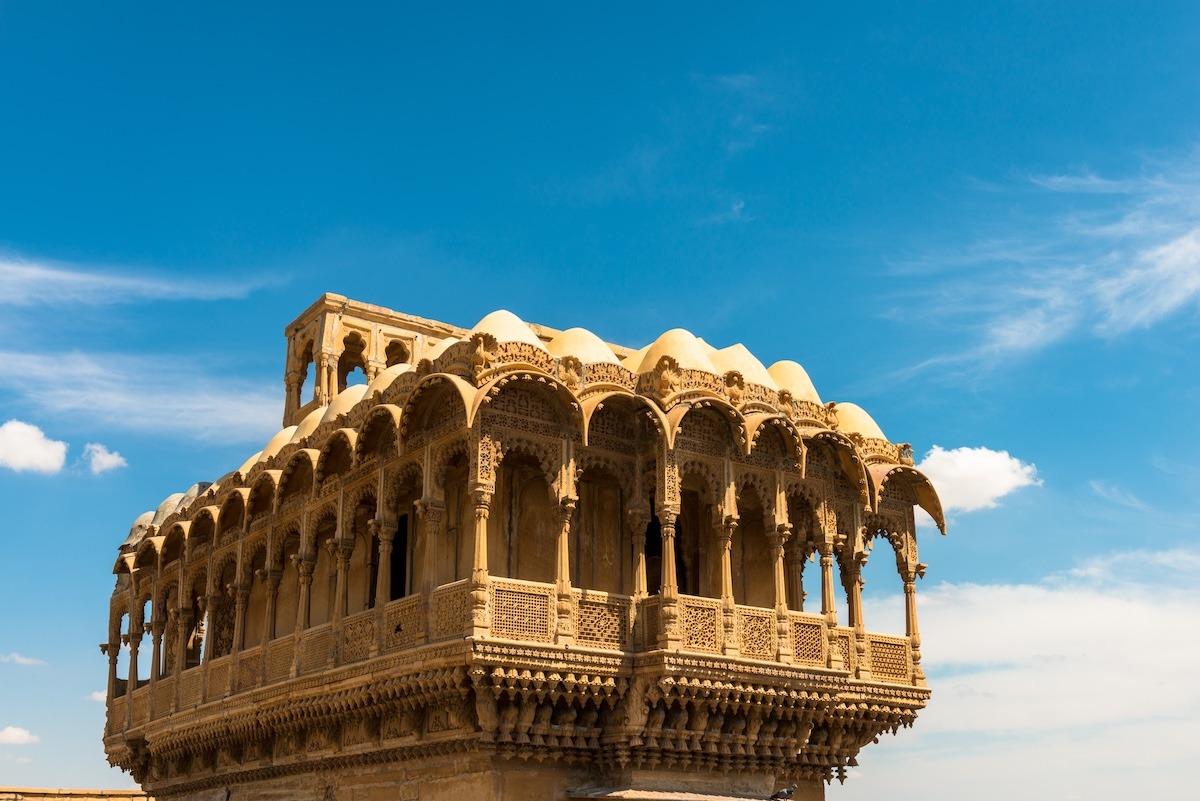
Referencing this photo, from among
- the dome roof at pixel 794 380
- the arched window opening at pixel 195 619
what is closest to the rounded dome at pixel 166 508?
the arched window opening at pixel 195 619

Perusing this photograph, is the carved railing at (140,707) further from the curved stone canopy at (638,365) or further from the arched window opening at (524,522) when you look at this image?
the arched window opening at (524,522)

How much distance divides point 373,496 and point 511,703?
4.16 metres

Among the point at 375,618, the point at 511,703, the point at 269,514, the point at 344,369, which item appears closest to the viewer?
the point at 511,703

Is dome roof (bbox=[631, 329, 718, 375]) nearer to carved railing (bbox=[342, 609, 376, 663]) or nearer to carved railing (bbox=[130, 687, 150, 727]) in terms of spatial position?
carved railing (bbox=[342, 609, 376, 663])

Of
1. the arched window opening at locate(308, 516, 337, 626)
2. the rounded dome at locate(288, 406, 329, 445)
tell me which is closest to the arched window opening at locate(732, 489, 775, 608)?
the arched window opening at locate(308, 516, 337, 626)

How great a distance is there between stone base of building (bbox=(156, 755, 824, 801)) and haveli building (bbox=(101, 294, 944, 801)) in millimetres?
36

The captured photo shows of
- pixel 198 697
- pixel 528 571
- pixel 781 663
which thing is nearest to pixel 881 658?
pixel 781 663

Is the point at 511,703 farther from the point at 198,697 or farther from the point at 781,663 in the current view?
the point at 198,697

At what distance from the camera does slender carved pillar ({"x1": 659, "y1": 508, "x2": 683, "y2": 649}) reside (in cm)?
1742

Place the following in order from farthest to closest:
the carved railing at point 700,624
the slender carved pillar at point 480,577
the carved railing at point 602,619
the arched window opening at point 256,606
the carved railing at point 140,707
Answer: the carved railing at point 140,707
the arched window opening at point 256,606
the carved railing at point 700,624
the carved railing at point 602,619
the slender carved pillar at point 480,577

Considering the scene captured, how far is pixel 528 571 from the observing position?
744 inches

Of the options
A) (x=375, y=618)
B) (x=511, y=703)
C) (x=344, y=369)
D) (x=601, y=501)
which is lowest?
(x=511, y=703)

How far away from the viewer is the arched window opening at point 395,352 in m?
26.5

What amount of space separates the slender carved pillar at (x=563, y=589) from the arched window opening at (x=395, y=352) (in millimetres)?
9922
